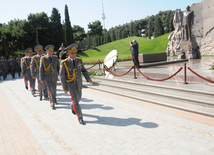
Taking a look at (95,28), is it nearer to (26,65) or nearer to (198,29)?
(198,29)

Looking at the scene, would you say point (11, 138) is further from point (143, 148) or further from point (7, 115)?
point (143, 148)

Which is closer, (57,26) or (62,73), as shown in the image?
(62,73)

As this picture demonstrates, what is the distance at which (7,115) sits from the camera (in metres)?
6.07

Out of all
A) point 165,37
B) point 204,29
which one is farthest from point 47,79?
point 165,37

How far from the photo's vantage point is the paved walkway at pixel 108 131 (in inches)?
143

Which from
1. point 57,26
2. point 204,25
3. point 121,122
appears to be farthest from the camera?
point 57,26

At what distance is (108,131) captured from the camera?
176 inches

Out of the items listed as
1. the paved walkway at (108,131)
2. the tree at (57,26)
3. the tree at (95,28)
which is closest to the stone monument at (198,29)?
the paved walkway at (108,131)

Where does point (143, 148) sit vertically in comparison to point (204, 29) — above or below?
below

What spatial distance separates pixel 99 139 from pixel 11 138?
215 cm

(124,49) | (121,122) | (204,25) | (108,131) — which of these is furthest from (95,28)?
(108,131)

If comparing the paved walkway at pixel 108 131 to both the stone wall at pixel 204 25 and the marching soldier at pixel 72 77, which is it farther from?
the stone wall at pixel 204 25

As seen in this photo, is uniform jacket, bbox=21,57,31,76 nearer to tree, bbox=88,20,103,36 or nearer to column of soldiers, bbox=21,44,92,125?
column of soldiers, bbox=21,44,92,125

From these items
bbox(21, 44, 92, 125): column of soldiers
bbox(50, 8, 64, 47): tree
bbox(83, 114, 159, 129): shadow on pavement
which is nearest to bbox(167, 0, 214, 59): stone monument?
bbox(21, 44, 92, 125): column of soldiers
